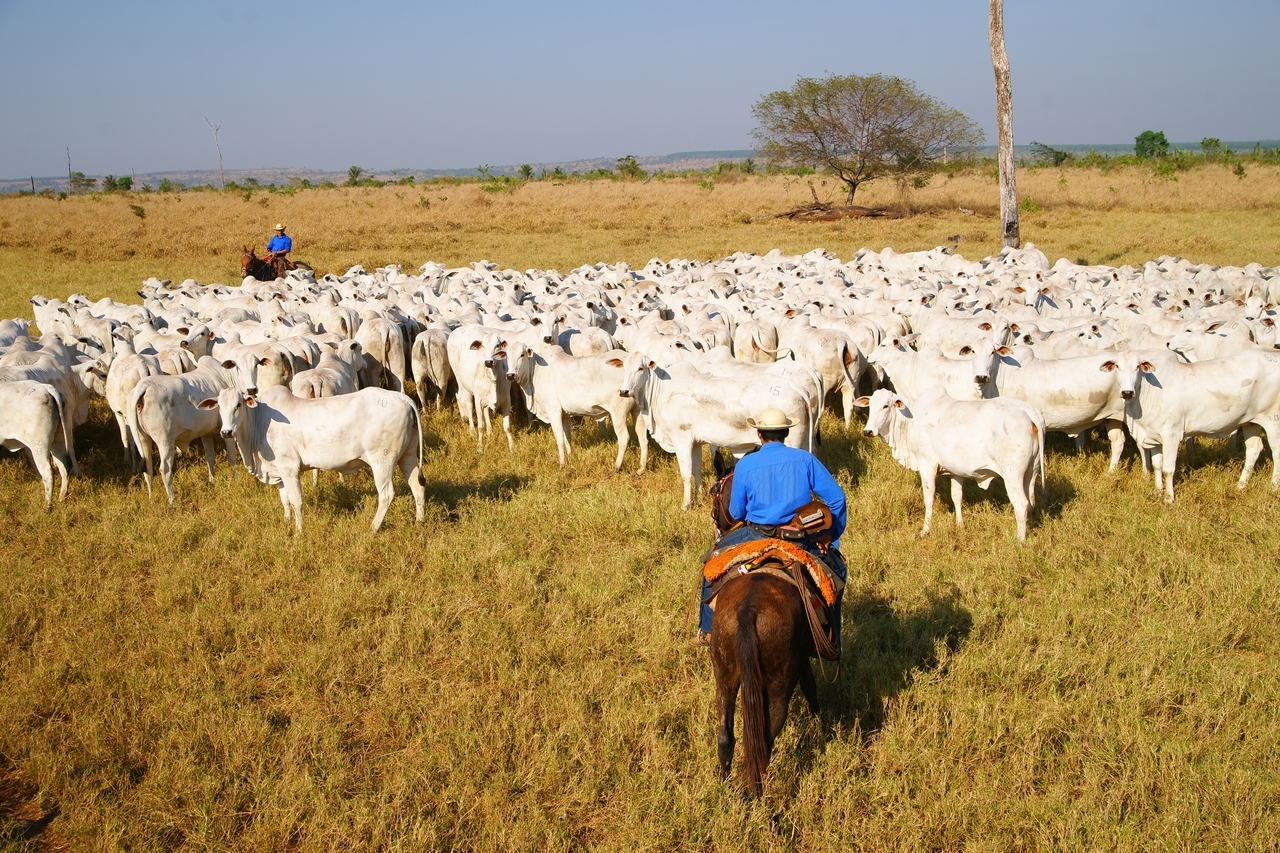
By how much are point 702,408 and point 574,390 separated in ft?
7.90

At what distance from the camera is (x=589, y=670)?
662cm

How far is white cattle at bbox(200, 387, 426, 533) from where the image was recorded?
8891 millimetres

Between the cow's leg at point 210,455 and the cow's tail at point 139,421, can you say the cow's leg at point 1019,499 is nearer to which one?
the cow's leg at point 210,455

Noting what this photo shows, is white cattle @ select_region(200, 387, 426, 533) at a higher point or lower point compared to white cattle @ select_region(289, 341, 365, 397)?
lower

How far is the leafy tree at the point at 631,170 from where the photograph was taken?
2416 inches

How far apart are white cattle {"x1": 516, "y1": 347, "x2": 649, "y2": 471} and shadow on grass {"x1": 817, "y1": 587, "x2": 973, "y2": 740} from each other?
4.45m

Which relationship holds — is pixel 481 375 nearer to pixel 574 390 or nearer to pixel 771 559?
pixel 574 390

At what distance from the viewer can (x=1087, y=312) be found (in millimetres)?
15484

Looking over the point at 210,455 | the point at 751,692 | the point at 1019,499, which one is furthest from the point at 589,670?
the point at 210,455

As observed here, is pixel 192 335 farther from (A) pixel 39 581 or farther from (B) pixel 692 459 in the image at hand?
(B) pixel 692 459

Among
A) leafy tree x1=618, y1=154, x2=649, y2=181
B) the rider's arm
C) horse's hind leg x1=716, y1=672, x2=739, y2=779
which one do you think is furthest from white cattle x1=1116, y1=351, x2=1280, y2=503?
leafy tree x1=618, y1=154, x2=649, y2=181

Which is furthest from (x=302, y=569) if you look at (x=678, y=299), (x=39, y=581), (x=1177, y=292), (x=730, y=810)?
(x=1177, y=292)

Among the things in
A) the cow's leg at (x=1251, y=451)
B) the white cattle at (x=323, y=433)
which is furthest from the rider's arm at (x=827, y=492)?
the cow's leg at (x=1251, y=451)

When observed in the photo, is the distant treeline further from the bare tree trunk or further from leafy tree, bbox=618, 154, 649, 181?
the bare tree trunk
